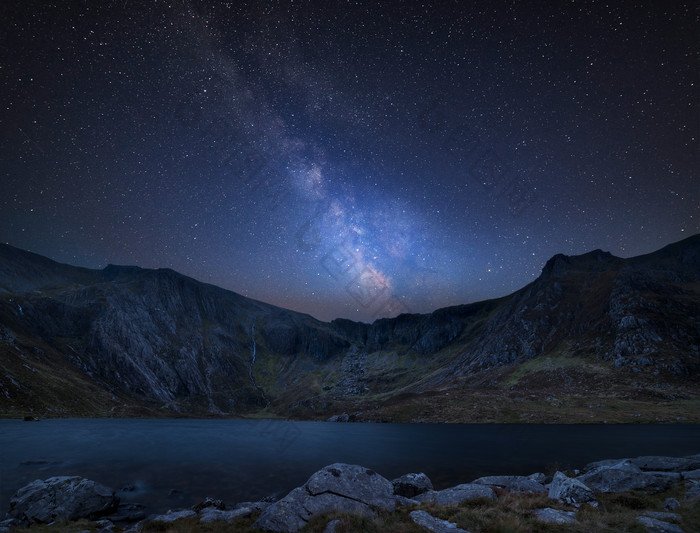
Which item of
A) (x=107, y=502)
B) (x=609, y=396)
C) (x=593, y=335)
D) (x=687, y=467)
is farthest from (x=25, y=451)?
(x=593, y=335)

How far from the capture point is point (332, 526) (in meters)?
14.0

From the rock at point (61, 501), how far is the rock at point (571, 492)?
3078cm

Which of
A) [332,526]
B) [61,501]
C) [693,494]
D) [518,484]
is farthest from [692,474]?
[61,501]

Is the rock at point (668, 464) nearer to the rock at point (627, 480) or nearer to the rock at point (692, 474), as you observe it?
the rock at point (692, 474)

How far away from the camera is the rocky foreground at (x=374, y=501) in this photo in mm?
15422

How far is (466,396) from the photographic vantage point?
138 m

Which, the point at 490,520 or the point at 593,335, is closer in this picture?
the point at 490,520

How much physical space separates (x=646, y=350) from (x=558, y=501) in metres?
185

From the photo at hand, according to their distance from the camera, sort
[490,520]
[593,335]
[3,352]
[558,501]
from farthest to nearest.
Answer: [593,335]
[3,352]
[558,501]
[490,520]

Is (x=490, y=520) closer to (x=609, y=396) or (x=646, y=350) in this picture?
(x=609, y=396)

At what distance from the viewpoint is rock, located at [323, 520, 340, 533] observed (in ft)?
45.1

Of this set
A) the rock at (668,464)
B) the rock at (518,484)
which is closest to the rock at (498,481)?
the rock at (518,484)

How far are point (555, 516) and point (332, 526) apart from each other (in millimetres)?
9880

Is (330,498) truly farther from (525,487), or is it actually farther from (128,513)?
(128,513)
